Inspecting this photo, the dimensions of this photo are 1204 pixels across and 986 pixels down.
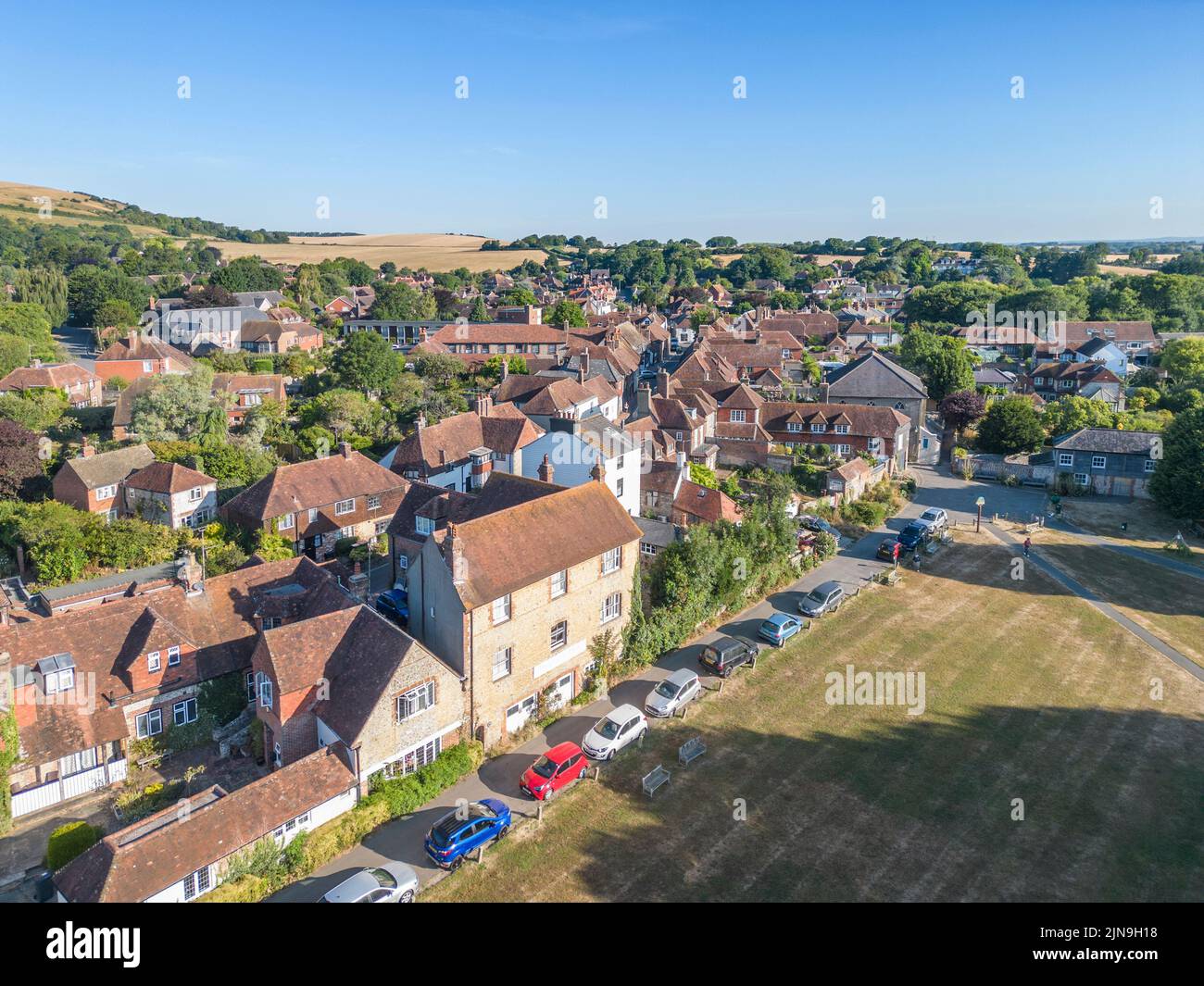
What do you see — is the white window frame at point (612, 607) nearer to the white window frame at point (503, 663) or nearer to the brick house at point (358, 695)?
the white window frame at point (503, 663)

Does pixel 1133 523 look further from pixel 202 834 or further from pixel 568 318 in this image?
pixel 568 318

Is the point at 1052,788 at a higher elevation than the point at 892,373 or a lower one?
lower


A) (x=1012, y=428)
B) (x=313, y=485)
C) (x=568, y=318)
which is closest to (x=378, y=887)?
(x=313, y=485)

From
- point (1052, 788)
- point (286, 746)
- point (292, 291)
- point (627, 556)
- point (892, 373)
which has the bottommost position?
point (1052, 788)

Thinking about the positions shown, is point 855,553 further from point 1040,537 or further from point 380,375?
point 380,375

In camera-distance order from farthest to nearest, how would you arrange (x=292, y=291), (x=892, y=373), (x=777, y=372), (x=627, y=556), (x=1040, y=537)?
(x=292, y=291), (x=777, y=372), (x=892, y=373), (x=1040, y=537), (x=627, y=556)

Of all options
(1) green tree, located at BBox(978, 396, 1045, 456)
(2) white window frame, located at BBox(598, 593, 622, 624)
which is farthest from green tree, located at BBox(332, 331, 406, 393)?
(1) green tree, located at BBox(978, 396, 1045, 456)

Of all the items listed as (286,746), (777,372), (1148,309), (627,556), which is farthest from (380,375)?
(1148,309)

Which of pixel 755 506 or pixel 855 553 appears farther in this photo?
pixel 855 553
